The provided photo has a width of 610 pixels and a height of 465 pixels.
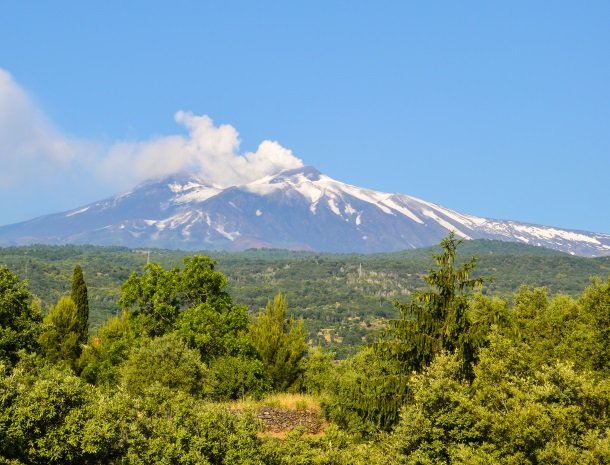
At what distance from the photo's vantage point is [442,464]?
70.5 feet

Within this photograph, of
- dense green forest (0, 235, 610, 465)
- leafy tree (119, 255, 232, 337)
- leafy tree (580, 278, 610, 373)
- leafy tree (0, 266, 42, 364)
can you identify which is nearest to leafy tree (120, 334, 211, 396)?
dense green forest (0, 235, 610, 465)

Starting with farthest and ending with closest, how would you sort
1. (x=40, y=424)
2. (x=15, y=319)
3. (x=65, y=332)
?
1. (x=65, y=332)
2. (x=15, y=319)
3. (x=40, y=424)

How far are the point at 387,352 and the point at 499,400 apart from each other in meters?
7.02

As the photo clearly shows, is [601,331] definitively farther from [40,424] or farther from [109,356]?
[109,356]

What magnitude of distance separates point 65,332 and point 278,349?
85.8ft

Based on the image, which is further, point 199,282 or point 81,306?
point 81,306

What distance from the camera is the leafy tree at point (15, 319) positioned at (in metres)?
37.2

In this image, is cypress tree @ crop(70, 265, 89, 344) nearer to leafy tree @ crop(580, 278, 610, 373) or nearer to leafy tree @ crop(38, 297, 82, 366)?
leafy tree @ crop(38, 297, 82, 366)

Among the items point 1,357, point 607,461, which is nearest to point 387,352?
point 607,461

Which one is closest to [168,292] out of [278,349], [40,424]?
[278,349]

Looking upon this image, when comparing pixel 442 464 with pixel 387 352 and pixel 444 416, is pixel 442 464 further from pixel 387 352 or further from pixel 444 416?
pixel 387 352

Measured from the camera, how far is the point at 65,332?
72438 mm

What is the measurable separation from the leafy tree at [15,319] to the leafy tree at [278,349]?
25.1 metres

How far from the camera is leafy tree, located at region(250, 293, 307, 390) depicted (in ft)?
203
